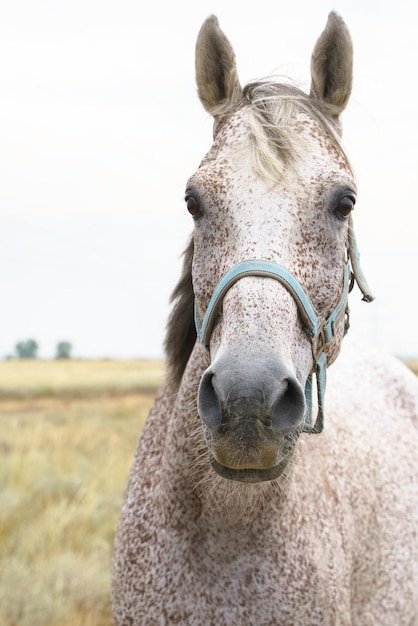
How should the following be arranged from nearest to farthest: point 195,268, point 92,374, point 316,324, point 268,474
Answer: point 268,474 → point 316,324 → point 195,268 → point 92,374

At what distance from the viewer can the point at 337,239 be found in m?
2.19

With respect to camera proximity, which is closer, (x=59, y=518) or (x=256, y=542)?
(x=256, y=542)

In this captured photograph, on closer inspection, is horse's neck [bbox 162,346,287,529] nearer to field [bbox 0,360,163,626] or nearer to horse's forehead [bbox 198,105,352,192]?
horse's forehead [bbox 198,105,352,192]

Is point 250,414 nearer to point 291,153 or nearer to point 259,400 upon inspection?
point 259,400

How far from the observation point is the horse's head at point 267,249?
1.78 m

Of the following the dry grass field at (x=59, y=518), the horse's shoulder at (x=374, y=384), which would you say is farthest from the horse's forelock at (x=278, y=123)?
the dry grass field at (x=59, y=518)

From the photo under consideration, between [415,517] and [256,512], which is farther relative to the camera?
[415,517]

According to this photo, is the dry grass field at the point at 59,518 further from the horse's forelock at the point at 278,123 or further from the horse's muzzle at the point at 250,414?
the horse's forelock at the point at 278,123

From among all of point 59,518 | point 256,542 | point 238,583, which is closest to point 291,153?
point 256,542

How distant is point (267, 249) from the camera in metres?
1.99

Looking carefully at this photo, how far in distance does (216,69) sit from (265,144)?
613 mm

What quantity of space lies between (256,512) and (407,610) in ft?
4.06

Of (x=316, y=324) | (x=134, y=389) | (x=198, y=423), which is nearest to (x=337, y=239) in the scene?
(x=316, y=324)

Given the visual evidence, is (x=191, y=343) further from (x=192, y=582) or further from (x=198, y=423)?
(x=192, y=582)
